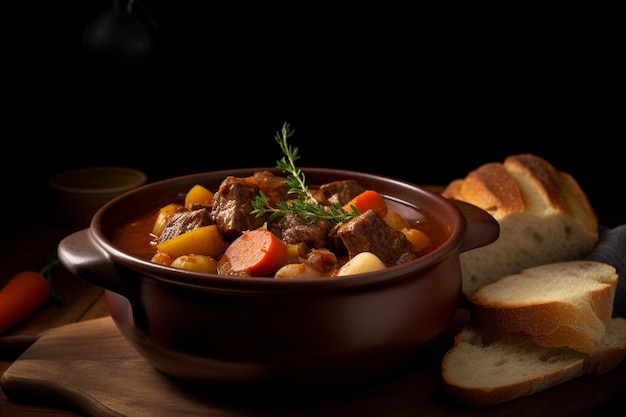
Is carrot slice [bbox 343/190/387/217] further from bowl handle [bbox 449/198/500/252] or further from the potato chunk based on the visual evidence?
the potato chunk

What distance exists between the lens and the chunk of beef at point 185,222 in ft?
8.54

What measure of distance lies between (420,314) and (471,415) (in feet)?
1.09

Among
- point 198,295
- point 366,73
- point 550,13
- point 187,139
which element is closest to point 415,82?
point 366,73

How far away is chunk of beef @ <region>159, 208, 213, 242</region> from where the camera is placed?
2.60 m

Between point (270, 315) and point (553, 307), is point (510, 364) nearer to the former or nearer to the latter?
point (553, 307)

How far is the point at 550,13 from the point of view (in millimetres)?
5012

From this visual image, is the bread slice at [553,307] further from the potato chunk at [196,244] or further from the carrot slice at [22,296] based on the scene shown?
the carrot slice at [22,296]

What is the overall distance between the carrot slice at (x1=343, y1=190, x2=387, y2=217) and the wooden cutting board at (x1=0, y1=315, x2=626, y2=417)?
0.52 metres

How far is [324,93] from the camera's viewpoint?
534cm

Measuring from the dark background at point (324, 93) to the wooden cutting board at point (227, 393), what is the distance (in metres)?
2.40

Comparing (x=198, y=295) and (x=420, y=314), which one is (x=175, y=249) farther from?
(x=420, y=314)

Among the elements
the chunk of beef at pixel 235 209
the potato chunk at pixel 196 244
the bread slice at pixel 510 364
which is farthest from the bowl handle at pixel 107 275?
the bread slice at pixel 510 364

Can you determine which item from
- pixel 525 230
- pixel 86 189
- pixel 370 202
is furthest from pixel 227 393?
pixel 86 189

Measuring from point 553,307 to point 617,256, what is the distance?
76cm
